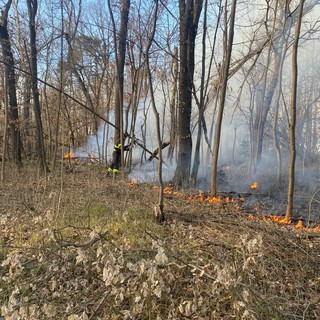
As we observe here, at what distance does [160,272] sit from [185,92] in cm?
740

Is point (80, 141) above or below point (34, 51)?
below

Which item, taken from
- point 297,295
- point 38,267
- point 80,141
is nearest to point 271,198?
point 297,295

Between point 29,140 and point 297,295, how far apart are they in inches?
783

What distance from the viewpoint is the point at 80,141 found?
838 inches

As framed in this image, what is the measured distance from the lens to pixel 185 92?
Answer: 9727 mm

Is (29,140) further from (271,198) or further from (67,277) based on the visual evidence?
(67,277)

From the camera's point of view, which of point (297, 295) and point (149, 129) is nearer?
point (297, 295)

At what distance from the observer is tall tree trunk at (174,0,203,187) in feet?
30.7

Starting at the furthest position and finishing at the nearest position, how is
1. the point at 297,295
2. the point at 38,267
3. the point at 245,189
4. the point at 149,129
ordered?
the point at 149,129
the point at 245,189
the point at 38,267
the point at 297,295

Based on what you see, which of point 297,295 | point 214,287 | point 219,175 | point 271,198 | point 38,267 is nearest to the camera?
point 214,287

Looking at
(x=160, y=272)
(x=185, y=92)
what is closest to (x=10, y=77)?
(x=185, y=92)

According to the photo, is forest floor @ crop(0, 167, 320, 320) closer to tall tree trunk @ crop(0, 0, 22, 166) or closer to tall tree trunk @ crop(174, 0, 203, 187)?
tall tree trunk @ crop(174, 0, 203, 187)

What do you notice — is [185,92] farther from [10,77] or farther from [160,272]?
[160,272]

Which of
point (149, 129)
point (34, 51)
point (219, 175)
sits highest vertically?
point (34, 51)
